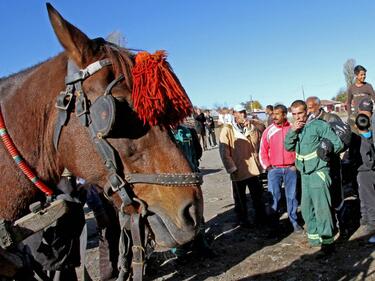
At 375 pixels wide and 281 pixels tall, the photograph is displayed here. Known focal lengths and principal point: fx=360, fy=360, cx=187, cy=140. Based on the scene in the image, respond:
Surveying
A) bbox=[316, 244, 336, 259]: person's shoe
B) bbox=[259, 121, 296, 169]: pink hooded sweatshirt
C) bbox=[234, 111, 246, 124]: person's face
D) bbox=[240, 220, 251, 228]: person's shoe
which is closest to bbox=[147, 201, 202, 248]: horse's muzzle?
bbox=[316, 244, 336, 259]: person's shoe

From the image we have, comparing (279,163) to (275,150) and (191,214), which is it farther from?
(191,214)

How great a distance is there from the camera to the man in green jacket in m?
5.34

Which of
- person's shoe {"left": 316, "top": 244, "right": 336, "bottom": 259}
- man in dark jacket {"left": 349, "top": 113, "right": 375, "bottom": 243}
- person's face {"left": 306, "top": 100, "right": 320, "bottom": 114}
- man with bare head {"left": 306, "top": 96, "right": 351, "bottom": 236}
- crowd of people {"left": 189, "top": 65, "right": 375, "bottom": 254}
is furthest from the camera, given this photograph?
person's face {"left": 306, "top": 100, "right": 320, "bottom": 114}

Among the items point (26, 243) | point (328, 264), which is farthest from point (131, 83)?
point (328, 264)

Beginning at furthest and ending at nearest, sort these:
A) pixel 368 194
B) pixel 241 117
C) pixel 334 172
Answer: pixel 241 117 < pixel 334 172 < pixel 368 194

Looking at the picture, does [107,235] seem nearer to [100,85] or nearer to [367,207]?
[100,85]

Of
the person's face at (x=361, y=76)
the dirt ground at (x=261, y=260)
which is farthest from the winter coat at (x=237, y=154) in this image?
the person's face at (x=361, y=76)

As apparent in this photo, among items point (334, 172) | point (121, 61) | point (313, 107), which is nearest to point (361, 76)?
point (313, 107)

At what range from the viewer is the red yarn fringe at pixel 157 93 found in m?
1.70

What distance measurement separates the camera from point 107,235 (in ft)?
16.5

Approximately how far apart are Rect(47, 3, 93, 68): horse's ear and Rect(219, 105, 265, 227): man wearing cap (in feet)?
16.7

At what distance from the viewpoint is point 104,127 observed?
5.58ft

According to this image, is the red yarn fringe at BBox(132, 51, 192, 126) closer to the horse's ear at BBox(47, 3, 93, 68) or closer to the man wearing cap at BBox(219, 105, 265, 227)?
the horse's ear at BBox(47, 3, 93, 68)

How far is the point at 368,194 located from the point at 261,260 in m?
2.16
